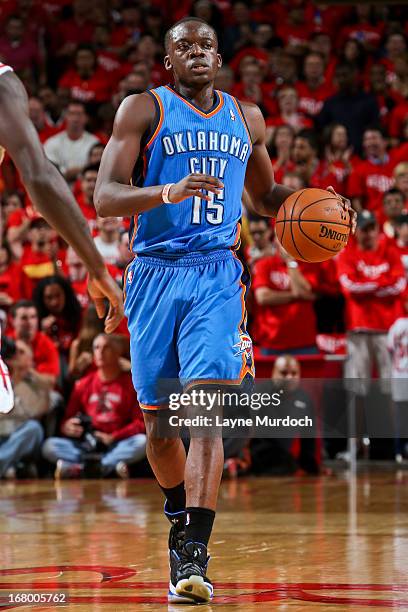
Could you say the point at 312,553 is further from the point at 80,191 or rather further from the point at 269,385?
the point at 80,191

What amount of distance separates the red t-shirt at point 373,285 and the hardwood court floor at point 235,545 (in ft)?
5.32

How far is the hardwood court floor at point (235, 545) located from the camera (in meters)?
4.27

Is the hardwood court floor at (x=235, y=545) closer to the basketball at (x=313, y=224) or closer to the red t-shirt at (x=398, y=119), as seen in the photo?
the basketball at (x=313, y=224)

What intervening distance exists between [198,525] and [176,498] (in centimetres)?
50

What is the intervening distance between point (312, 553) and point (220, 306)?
62.9 inches

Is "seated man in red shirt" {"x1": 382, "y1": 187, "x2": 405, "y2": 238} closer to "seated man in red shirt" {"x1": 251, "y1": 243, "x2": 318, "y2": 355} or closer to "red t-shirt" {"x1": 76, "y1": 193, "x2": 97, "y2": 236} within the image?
"seated man in red shirt" {"x1": 251, "y1": 243, "x2": 318, "y2": 355}

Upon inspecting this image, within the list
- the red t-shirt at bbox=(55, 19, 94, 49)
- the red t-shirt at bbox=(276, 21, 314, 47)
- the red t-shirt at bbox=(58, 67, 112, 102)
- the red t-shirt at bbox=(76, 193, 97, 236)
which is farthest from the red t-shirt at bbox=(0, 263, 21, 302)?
the red t-shirt at bbox=(276, 21, 314, 47)

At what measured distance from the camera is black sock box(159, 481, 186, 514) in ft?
15.6

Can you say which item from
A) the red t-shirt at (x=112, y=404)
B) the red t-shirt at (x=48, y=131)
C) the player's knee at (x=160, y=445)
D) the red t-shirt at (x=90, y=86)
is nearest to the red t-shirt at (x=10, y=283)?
the red t-shirt at (x=112, y=404)

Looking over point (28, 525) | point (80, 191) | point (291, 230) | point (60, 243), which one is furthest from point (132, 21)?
point (291, 230)

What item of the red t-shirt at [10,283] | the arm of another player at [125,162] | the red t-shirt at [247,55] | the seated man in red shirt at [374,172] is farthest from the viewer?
the red t-shirt at [247,55]

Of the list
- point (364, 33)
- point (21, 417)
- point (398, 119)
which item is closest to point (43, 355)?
point (21, 417)

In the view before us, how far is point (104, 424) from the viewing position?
385 inches

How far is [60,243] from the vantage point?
1120cm
